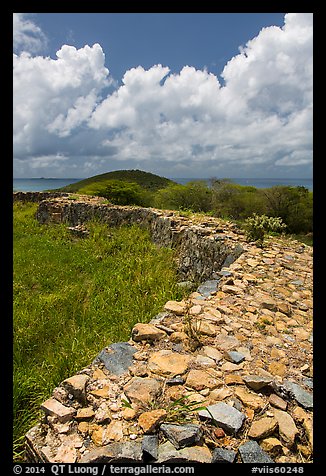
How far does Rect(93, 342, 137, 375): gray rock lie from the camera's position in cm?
237

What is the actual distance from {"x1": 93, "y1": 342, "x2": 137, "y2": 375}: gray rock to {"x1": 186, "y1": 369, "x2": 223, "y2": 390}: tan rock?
1.63 feet

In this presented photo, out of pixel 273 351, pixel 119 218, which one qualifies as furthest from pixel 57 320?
pixel 119 218

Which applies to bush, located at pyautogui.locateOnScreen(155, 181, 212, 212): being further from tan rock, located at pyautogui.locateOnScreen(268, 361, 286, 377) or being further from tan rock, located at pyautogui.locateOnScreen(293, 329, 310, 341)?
tan rock, located at pyautogui.locateOnScreen(268, 361, 286, 377)

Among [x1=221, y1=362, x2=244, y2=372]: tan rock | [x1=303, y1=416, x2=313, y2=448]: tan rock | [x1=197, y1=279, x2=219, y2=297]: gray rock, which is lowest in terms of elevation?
[x1=303, y1=416, x2=313, y2=448]: tan rock

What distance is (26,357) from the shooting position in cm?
379

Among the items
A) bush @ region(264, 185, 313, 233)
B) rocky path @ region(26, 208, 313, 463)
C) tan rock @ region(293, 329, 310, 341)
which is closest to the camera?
rocky path @ region(26, 208, 313, 463)

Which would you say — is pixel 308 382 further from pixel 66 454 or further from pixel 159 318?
pixel 66 454

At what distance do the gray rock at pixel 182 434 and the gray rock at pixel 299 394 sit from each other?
0.82 metres

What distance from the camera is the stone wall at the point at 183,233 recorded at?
6316 mm

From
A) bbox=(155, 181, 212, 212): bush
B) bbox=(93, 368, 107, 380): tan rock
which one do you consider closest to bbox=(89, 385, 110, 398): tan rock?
bbox=(93, 368, 107, 380): tan rock

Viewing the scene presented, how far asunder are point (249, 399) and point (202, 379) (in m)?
0.35

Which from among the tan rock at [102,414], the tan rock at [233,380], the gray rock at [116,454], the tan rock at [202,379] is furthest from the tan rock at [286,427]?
the tan rock at [102,414]

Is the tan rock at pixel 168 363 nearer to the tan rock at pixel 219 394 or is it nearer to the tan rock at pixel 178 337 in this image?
the tan rock at pixel 178 337

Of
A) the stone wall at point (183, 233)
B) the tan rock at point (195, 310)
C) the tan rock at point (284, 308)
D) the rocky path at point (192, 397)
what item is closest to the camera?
the rocky path at point (192, 397)
